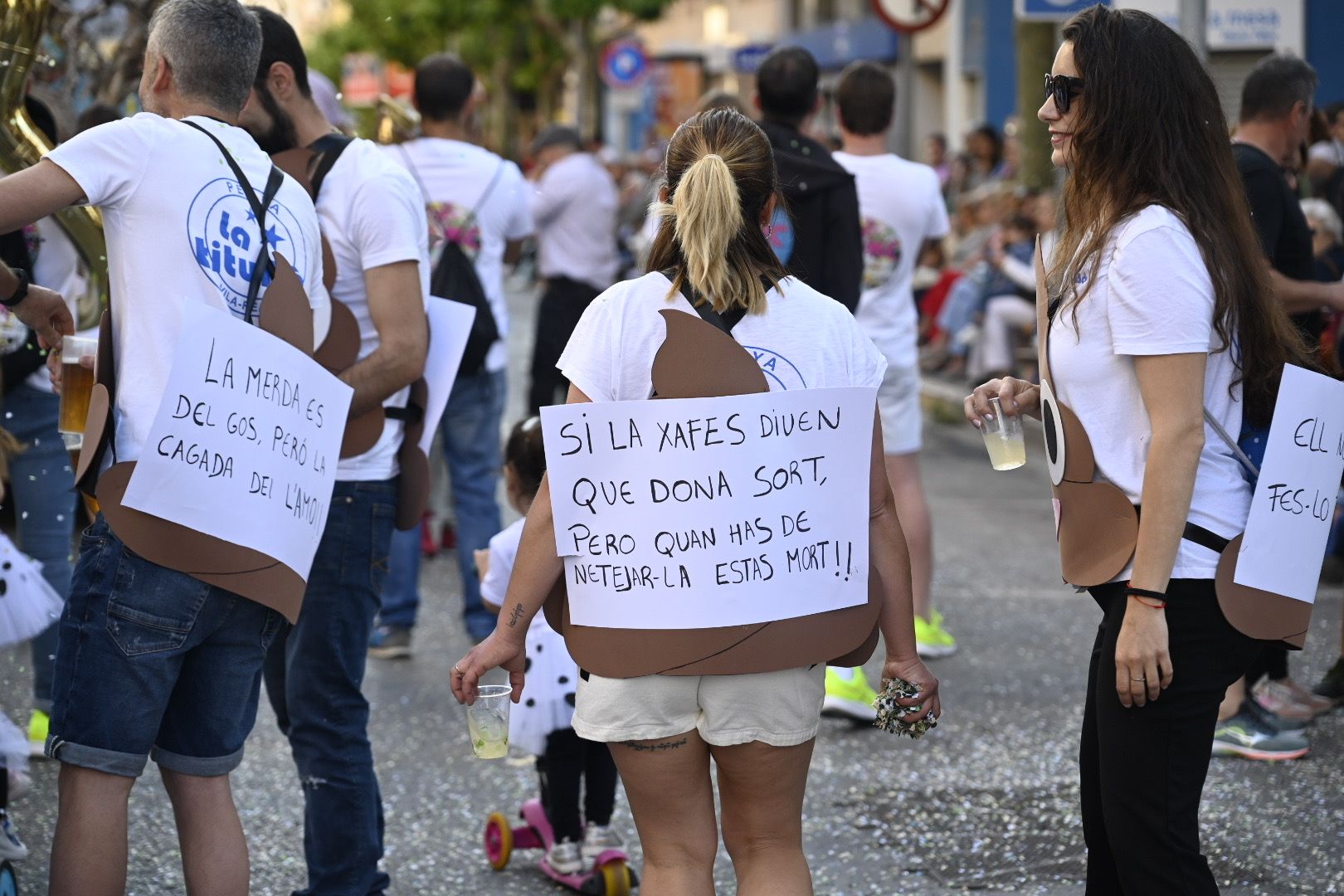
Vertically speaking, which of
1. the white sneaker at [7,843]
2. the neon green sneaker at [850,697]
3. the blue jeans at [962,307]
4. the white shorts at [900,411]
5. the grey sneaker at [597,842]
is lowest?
the blue jeans at [962,307]

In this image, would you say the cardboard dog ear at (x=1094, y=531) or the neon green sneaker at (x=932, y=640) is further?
the neon green sneaker at (x=932, y=640)

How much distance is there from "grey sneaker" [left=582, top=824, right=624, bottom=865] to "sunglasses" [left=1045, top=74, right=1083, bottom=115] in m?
2.03

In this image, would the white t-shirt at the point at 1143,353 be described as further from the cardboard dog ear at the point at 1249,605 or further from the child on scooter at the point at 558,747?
the child on scooter at the point at 558,747

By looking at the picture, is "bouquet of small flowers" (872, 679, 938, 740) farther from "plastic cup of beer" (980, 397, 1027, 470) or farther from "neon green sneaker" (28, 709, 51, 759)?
"neon green sneaker" (28, 709, 51, 759)

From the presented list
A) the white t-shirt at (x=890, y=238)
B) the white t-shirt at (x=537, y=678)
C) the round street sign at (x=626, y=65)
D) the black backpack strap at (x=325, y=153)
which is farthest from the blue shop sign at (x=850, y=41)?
the black backpack strap at (x=325, y=153)

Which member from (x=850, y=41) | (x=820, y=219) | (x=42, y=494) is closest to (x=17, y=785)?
(x=42, y=494)

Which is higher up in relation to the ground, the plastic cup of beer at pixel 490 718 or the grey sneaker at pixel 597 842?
the plastic cup of beer at pixel 490 718

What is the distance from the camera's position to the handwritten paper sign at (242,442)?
2.86 meters

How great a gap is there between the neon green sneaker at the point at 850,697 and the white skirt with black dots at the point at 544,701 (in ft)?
4.95

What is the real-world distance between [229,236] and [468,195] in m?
3.61

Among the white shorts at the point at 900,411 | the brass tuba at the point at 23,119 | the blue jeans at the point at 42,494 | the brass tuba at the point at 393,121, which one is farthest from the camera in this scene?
the brass tuba at the point at 393,121

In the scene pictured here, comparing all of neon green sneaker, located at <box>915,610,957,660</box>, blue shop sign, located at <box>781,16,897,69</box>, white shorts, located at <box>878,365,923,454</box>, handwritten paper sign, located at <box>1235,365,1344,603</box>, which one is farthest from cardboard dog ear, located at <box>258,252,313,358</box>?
blue shop sign, located at <box>781,16,897,69</box>

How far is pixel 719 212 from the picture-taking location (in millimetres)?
2734

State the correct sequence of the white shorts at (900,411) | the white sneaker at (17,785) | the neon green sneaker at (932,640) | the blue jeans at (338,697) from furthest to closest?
the neon green sneaker at (932,640) < the white shorts at (900,411) < the white sneaker at (17,785) < the blue jeans at (338,697)
